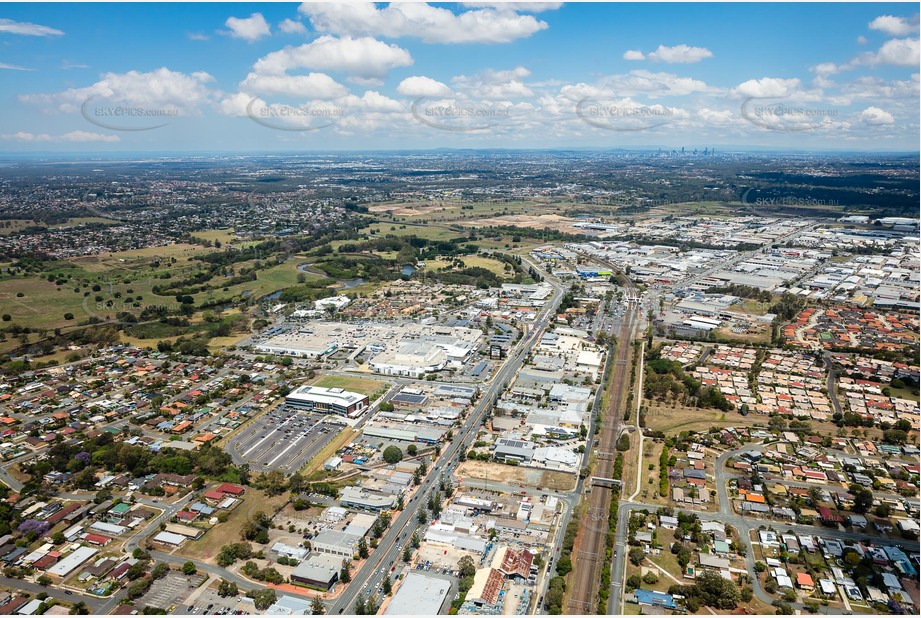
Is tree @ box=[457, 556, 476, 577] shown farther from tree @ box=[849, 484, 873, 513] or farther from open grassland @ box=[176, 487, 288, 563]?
tree @ box=[849, 484, 873, 513]

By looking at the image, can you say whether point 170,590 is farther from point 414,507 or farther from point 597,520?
point 597,520

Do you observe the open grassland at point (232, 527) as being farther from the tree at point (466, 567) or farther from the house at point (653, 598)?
the house at point (653, 598)

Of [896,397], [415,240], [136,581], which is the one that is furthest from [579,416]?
[415,240]

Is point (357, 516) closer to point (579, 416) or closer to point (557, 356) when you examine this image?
point (579, 416)

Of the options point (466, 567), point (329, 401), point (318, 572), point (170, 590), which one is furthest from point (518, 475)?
point (170, 590)

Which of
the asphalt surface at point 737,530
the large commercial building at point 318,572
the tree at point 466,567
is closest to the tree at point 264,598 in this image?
the large commercial building at point 318,572

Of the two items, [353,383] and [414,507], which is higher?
[353,383]
